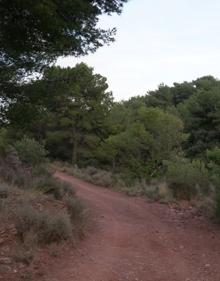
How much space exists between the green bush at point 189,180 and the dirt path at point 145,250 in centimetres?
295

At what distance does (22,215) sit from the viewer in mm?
10172

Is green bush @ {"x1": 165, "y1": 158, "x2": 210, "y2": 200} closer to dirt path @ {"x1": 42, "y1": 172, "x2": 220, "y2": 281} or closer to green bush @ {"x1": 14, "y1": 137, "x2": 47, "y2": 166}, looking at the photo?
dirt path @ {"x1": 42, "y1": 172, "x2": 220, "y2": 281}

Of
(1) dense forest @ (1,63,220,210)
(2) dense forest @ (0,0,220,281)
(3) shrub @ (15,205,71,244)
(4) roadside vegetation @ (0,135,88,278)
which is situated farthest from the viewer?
(1) dense forest @ (1,63,220,210)

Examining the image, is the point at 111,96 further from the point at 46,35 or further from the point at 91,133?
the point at 46,35

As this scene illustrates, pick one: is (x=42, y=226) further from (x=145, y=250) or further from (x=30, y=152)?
(x=30, y=152)

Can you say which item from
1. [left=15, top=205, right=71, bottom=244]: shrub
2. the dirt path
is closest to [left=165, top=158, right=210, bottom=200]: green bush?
the dirt path

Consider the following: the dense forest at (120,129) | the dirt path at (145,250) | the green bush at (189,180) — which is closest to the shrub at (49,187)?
the dirt path at (145,250)

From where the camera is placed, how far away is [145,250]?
10.4 meters

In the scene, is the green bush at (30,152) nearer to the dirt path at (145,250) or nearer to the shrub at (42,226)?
the dirt path at (145,250)

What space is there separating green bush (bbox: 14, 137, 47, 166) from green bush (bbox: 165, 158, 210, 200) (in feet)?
23.5

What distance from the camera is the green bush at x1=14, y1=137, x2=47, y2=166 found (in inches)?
953

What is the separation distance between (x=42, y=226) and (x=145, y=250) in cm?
215

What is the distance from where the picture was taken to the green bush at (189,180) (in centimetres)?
1845

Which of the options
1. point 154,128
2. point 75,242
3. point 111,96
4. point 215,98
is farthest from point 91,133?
point 75,242
